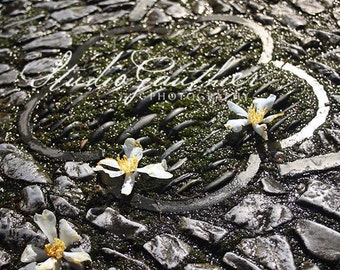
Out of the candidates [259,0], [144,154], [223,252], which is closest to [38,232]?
[144,154]

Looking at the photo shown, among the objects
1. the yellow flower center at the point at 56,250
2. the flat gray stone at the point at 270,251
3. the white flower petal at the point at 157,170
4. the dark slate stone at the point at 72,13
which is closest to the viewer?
the flat gray stone at the point at 270,251

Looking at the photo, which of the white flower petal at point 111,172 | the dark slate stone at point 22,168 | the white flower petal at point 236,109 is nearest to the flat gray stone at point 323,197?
the white flower petal at point 236,109

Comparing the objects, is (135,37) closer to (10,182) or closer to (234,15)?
(234,15)

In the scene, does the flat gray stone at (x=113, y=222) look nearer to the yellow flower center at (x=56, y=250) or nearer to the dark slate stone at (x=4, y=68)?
the yellow flower center at (x=56, y=250)

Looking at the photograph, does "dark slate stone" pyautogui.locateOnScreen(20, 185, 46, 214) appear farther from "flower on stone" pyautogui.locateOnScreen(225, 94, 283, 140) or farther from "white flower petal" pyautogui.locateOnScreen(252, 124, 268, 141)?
"white flower petal" pyautogui.locateOnScreen(252, 124, 268, 141)

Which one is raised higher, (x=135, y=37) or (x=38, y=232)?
(x=135, y=37)

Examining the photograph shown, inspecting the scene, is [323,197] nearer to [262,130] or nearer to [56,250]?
[262,130]

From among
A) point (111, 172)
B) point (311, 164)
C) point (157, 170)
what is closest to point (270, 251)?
point (311, 164)
